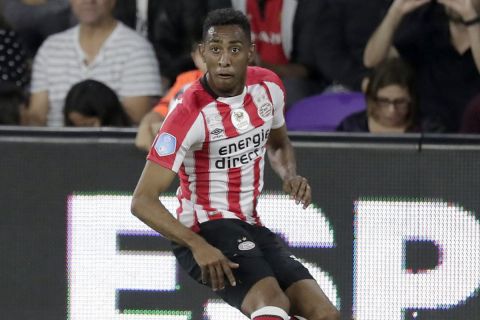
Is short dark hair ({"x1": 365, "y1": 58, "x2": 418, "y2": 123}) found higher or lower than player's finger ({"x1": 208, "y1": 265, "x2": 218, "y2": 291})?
higher

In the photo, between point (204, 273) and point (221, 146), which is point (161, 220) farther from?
point (221, 146)

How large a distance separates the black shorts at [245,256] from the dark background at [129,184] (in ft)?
4.36

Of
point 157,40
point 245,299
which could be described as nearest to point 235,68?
point 245,299

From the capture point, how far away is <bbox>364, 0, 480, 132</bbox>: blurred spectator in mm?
8055

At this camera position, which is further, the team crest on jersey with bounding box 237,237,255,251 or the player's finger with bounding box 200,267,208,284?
the team crest on jersey with bounding box 237,237,255,251

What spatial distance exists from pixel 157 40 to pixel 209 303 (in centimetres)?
214

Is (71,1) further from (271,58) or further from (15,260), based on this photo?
(15,260)

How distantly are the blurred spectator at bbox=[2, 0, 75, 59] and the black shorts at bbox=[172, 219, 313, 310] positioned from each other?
3.50 meters

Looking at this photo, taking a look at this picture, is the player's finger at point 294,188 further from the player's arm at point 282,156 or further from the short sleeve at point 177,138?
the short sleeve at point 177,138

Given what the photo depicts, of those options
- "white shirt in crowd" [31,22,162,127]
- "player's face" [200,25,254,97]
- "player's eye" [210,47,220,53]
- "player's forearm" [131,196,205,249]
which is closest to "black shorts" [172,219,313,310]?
"player's forearm" [131,196,205,249]

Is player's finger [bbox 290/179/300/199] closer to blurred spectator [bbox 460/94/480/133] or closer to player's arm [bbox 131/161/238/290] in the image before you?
player's arm [bbox 131/161/238/290]

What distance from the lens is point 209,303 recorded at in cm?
741

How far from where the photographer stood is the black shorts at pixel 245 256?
5.71 metres

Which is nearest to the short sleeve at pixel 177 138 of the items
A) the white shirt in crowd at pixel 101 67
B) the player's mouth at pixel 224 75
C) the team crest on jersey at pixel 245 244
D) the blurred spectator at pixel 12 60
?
the player's mouth at pixel 224 75
